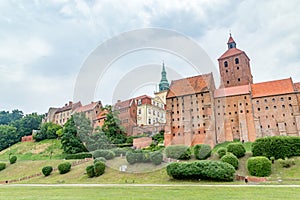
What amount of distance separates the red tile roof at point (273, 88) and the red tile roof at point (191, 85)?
9405 mm

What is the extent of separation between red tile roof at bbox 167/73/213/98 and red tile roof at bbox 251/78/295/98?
9.41 m

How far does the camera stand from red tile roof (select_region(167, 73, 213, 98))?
1966 inches

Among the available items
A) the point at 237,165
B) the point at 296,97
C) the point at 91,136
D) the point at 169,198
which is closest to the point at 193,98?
the point at 296,97

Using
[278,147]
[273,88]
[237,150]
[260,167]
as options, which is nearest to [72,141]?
[237,150]

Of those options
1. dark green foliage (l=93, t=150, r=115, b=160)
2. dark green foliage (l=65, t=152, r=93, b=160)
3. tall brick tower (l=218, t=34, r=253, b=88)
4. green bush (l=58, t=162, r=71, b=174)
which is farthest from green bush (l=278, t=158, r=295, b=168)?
tall brick tower (l=218, t=34, r=253, b=88)

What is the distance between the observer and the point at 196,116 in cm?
4856

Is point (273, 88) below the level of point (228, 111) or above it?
above

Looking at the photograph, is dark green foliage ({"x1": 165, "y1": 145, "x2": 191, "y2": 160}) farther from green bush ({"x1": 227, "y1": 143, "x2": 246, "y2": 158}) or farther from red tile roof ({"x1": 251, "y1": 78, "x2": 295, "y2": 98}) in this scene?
red tile roof ({"x1": 251, "y1": 78, "x2": 295, "y2": 98})

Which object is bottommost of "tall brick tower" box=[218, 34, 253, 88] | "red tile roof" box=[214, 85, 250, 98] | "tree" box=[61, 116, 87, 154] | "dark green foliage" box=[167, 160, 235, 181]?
"dark green foliage" box=[167, 160, 235, 181]

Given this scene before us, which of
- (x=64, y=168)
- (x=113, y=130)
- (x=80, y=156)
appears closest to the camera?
(x=64, y=168)

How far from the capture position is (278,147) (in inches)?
1027

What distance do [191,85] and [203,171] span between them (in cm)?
3286

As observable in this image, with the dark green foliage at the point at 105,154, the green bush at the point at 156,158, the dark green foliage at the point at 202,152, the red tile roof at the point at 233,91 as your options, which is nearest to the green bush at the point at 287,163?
the dark green foliage at the point at 202,152

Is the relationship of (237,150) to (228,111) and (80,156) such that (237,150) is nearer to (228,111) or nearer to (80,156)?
(228,111)
